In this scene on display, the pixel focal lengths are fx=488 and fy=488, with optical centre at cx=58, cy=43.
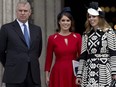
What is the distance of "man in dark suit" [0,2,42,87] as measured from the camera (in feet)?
25.6

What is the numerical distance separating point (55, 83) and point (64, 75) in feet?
0.77

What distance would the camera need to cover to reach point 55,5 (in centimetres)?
1087

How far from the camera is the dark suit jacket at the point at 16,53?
7.79m

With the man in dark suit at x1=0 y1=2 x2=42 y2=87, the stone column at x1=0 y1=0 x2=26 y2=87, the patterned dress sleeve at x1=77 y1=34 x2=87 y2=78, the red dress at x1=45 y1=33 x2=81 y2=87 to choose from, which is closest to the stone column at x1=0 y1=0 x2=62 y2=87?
the stone column at x1=0 y1=0 x2=26 y2=87

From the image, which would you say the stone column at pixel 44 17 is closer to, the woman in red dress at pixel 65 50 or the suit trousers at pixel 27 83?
the woman in red dress at pixel 65 50

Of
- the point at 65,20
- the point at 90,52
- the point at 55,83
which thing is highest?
the point at 65,20

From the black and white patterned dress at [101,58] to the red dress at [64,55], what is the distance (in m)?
0.78

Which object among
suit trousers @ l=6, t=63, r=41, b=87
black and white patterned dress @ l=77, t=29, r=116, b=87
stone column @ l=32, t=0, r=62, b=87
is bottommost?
suit trousers @ l=6, t=63, r=41, b=87

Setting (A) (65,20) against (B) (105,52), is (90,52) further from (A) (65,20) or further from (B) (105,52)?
(A) (65,20)

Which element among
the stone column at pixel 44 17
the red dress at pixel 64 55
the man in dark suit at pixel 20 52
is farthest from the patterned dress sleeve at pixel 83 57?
the stone column at pixel 44 17

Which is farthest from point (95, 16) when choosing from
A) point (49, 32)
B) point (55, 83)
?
point (49, 32)

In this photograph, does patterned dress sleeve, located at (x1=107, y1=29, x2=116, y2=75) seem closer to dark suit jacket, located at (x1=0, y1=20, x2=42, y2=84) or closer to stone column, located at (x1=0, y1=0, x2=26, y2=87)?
dark suit jacket, located at (x1=0, y1=20, x2=42, y2=84)

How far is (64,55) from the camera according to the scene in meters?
8.46

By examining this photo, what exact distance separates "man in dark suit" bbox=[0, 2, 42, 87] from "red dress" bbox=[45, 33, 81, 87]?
608mm
